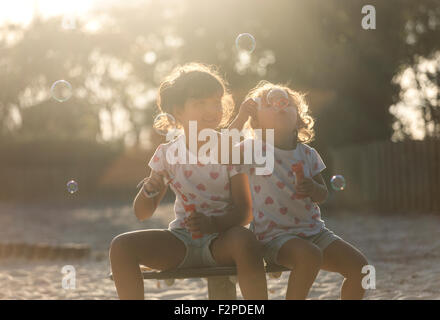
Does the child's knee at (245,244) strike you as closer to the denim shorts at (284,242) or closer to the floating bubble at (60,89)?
the denim shorts at (284,242)

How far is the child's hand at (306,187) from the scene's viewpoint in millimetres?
2768

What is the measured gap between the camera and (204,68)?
309cm

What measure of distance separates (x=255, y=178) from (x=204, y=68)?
24.5 inches

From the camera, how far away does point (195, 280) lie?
5.90m

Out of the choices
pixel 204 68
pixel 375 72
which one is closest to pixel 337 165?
pixel 375 72

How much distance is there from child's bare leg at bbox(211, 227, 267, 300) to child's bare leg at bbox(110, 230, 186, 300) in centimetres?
24

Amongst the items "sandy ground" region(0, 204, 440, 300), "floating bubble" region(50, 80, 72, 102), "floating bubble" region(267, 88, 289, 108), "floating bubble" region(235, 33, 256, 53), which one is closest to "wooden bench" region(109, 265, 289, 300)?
"sandy ground" region(0, 204, 440, 300)

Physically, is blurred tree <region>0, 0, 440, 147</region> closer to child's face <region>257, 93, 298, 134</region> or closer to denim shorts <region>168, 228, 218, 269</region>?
child's face <region>257, 93, 298, 134</region>

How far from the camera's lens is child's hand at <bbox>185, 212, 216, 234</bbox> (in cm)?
269

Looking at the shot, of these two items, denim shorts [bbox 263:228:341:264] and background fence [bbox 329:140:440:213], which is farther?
background fence [bbox 329:140:440:213]

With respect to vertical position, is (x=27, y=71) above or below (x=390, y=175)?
above

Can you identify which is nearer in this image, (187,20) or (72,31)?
(187,20)

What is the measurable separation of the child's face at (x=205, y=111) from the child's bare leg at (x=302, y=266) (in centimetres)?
69

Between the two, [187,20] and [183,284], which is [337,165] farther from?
[183,284]
